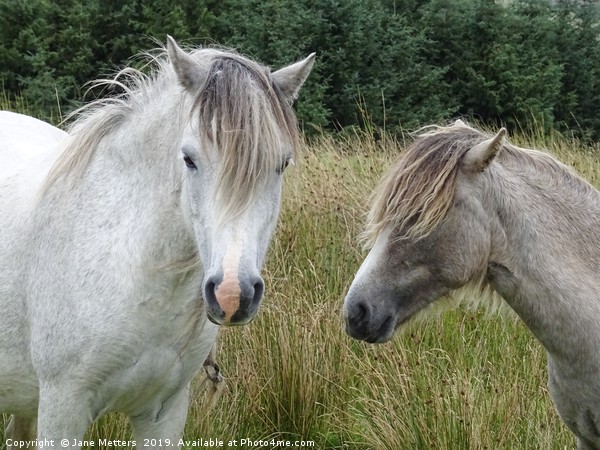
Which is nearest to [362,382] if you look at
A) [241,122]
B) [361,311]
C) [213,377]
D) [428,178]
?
[213,377]

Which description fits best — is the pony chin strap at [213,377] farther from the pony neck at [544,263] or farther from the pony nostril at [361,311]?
the pony neck at [544,263]

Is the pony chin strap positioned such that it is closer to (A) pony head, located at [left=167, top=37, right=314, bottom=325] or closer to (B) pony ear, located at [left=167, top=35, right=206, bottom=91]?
(A) pony head, located at [left=167, top=37, right=314, bottom=325]

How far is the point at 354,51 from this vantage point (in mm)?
12258

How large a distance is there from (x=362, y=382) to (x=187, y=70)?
2181 mm

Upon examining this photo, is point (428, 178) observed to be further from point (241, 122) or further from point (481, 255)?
point (241, 122)

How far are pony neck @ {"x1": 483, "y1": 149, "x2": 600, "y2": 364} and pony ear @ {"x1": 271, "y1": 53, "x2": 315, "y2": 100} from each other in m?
0.72

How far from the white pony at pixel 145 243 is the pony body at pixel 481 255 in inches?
18.0

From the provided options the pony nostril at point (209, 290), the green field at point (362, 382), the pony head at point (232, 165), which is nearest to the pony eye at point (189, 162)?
the pony head at point (232, 165)

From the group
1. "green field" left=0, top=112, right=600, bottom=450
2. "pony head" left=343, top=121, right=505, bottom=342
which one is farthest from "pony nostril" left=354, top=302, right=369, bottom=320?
"green field" left=0, top=112, right=600, bottom=450

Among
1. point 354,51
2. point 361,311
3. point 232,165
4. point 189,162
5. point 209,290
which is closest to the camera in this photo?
point 209,290

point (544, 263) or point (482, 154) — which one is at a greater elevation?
point (482, 154)

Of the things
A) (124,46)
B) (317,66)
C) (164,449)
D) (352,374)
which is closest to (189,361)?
(164,449)

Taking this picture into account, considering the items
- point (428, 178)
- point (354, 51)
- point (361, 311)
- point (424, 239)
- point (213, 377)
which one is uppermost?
point (428, 178)

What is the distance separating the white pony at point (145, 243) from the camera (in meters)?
2.46
